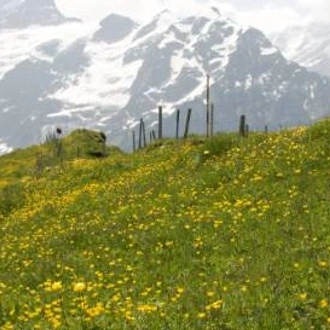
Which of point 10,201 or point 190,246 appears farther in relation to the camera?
→ point 10,201

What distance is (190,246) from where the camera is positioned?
55.5 feet

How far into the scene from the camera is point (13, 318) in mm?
14383

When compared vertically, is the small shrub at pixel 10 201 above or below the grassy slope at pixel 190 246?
below

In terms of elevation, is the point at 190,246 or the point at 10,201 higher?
the point at 190,246

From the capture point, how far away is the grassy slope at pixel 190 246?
12.1 meters

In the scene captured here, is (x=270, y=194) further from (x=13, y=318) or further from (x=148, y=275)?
(x=13, y=318)

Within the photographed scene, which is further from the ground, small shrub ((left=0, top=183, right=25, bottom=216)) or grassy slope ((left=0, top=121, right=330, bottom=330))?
grassy slope ((left=0, top=121, right=330, bottom=330))

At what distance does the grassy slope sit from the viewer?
1214 cm

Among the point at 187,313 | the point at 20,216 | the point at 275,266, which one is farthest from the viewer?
the point at 20,216

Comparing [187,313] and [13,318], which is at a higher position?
[187,313]

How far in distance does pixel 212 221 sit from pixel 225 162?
23.7ft

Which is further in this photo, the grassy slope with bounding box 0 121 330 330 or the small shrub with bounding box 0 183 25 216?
the small shrub with bounding box 0 183 25 216

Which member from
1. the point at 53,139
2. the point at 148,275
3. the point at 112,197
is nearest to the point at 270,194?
the point at 148,275

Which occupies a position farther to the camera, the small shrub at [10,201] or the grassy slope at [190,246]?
the small shrub at [10,201]
